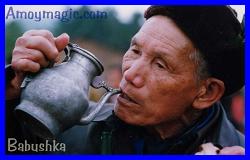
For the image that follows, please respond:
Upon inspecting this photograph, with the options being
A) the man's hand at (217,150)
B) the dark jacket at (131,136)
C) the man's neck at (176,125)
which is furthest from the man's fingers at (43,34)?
the man's hand at (217,150)

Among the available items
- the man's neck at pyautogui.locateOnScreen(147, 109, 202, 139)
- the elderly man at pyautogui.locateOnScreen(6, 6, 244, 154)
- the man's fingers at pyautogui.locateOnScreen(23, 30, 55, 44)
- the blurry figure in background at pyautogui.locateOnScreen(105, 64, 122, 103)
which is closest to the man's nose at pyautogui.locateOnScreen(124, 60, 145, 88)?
the elderly man at pyautogui.locateOnScreen(6, 6, 244, 154)

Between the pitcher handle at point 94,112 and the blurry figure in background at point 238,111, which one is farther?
the blurry figure in background at point 238,111

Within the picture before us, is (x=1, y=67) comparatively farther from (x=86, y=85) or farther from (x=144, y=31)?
(x=144, y=31)

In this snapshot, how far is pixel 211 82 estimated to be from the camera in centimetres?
213

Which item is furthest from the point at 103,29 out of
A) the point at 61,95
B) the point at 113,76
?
the point at 61,95

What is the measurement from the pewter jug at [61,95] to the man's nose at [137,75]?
0.38 ft

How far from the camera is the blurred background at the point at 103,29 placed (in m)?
2.19

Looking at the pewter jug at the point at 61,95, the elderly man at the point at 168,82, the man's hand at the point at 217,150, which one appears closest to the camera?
the pewter jug at the point at 61,95

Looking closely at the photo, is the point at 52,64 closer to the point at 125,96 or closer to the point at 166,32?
the point at 125,96

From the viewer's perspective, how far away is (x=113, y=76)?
2186 millimetres

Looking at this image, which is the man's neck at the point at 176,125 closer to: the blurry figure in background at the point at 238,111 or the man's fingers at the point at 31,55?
the blurry figure in background at the point at 238,111

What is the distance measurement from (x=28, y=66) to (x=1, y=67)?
0.91 feet

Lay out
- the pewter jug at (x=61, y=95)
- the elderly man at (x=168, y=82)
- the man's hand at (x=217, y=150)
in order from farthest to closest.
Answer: the man's hand at (x=217, y=150) → the elderly man at (x=168, y=82) → the pewter jug at (x=61, y=95)

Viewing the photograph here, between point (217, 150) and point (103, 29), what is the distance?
2.30ft
